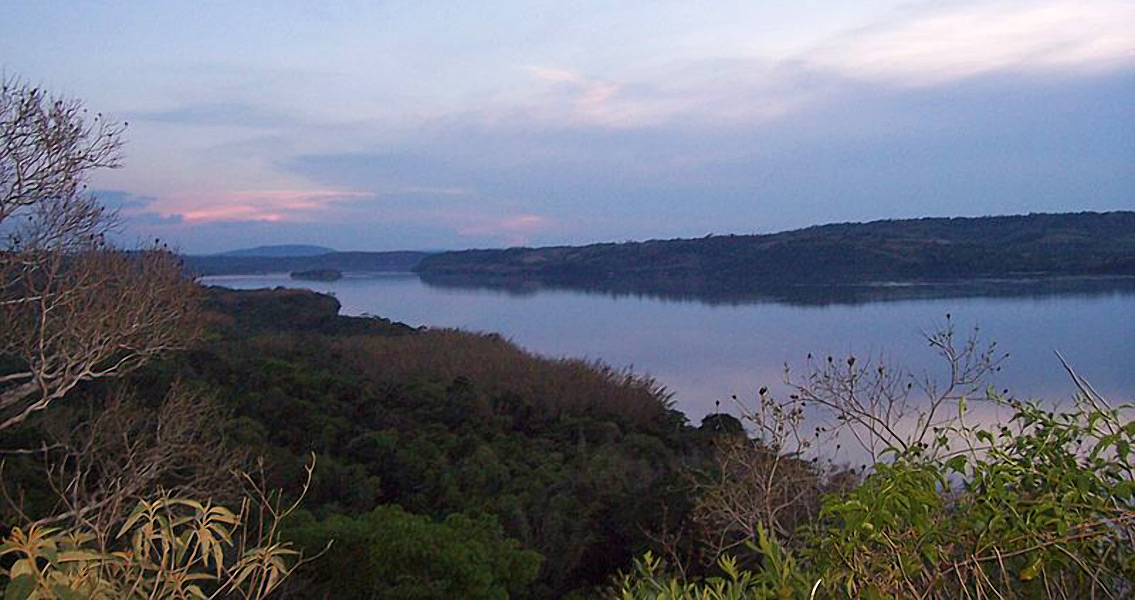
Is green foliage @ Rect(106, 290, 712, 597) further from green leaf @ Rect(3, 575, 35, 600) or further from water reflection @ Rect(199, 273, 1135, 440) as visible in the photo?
green leaf @ Rect(3, 575, 35, 600)

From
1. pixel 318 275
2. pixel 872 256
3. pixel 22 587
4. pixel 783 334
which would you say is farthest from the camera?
pixel 318 275

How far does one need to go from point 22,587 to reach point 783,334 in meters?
28.0

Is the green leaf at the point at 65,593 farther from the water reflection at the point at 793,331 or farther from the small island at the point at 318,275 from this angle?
the small island at the point at 318,275

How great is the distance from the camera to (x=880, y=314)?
3212cm

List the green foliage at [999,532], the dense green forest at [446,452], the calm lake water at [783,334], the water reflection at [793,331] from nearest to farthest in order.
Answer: the green foliage at [999,532], the dense green forest at [446,452], the calm lake water at [783,334], the water reflection at [793,331]

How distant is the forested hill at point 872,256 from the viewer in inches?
1810

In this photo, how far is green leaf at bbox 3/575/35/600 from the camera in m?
1.50

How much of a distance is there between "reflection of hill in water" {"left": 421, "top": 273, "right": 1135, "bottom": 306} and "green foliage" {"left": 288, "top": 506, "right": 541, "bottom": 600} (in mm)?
32424

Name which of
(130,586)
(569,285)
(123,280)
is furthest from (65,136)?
(569,285)

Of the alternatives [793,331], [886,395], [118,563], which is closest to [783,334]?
[793,331]

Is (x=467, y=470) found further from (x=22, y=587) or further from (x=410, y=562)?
(x=22, y=587)

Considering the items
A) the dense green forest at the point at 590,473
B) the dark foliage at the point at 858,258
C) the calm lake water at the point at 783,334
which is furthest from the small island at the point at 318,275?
the dense green forest at the point at 590,473

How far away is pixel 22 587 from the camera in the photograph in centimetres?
150

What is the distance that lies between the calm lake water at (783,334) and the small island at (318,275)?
39.0 metres
